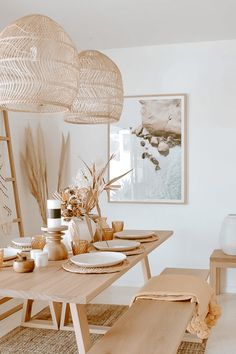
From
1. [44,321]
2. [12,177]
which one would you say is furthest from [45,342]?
[12,177]

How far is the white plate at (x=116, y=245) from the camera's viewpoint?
2.85m

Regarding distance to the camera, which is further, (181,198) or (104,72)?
(181,198)

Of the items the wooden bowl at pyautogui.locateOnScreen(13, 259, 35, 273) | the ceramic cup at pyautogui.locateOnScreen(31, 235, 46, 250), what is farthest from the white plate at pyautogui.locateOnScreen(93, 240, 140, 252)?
the wooden bowl at pyautogui.locateOnScreen(13, 259, 35, 273)

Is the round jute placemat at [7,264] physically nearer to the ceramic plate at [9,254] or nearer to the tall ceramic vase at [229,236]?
the ceramic plate at [9,254]

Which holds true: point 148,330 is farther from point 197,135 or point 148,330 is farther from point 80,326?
point 197,135

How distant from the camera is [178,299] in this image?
2.57 meters

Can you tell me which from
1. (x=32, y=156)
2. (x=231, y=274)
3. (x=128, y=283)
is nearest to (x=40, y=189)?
(x=32, y=156)

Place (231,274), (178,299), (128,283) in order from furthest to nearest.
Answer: (128,283) < (231,274) < (178,299)

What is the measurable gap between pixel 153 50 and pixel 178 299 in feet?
9.35

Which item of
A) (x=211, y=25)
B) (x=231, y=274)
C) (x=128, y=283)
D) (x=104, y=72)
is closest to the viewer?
(x=104, y=72)

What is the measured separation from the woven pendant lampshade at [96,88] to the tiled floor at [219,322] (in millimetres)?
1667

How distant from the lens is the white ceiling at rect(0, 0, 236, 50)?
345 centimetres

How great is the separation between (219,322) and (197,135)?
5.81 feet

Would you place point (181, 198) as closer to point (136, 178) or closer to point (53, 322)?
Answer: point (136, 178)
